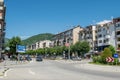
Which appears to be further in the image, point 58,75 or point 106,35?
point 106,35

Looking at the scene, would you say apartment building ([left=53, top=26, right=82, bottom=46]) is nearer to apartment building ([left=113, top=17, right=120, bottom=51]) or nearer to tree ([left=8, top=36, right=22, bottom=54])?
apartment building ([left=113, top=17, right=120, bottom=51])

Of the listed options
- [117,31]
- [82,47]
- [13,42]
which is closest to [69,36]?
[82,47]

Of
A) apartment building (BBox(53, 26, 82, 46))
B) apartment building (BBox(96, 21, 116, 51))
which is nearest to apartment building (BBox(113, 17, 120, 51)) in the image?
apartment building (BBox(96, 21, 116, 51))

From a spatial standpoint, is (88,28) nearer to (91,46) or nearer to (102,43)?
(91,46)

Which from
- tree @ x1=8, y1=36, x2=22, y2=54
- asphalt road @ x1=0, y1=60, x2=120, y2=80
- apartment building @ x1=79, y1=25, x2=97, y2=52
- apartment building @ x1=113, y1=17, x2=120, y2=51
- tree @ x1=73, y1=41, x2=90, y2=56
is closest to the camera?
asphalt road @ x1=0, y1=60, x2=120, y2=80

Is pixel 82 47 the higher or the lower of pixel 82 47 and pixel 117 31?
the lower

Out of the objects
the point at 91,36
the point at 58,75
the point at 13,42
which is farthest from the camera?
the point at 91,36

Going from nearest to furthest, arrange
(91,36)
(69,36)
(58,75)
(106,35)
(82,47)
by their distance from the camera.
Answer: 1. (58,75)
2. (106,35)
3. (82,47)
4. (91,36)
5. (69,36)

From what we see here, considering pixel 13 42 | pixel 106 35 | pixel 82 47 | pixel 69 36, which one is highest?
pixel 69 36

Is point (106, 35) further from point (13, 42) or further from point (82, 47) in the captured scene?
point (13, 42)

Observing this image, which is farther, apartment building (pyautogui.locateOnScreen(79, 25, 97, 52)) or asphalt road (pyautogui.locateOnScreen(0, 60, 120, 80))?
apartment building (pyautogui.locateOnScreen(79, 25, 97, 52))

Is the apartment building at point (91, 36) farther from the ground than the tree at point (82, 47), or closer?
farther from the ground

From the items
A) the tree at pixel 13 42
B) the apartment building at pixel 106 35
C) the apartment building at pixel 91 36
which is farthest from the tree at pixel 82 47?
the tree at pixel 13 42

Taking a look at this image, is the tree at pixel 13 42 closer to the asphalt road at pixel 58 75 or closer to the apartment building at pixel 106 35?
the apartment building at pixel 106 35
